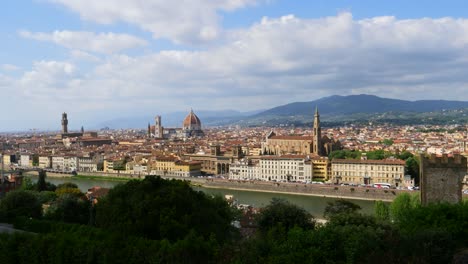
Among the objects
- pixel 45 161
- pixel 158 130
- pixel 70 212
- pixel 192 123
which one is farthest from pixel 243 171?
pixel 158 130

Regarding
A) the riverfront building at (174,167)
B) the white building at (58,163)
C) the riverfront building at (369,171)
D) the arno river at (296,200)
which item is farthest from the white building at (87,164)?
the riverfront building at (369,171)

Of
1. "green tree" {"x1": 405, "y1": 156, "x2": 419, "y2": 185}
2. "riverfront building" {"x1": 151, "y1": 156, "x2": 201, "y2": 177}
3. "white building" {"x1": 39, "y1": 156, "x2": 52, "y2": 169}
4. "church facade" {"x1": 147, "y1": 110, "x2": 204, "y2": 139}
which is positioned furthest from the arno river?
"church facade" {"x1": 147, "y1": 110, "x2": 204, "y2": 139}

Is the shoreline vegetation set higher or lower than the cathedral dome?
lower

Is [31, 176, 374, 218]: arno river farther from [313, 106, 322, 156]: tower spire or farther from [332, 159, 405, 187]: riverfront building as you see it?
[313, 106, 322, 156]: tower spire

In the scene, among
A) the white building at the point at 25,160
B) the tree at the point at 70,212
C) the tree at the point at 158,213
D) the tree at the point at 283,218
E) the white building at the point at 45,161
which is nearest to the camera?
the tree at the point at 158,213

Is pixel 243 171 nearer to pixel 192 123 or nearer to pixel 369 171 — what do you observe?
pixel 369 171

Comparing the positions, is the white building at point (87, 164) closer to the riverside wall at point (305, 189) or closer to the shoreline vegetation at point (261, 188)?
the shoreline vegetation at point (261, 188)

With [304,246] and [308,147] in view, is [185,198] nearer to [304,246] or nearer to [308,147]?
[304,246]
